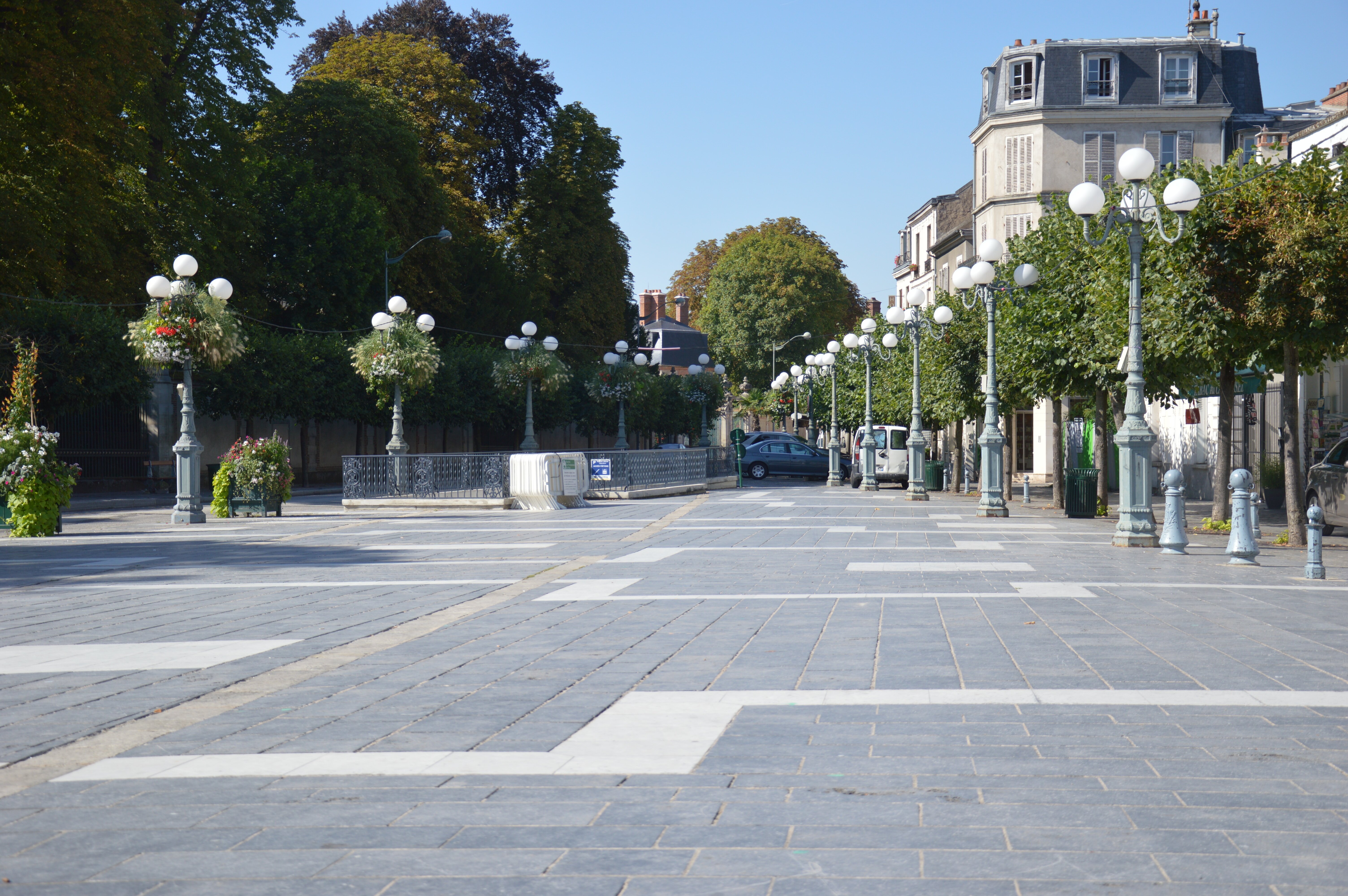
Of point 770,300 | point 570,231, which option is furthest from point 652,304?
point 570,231

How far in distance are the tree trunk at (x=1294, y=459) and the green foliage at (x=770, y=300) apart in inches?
2372

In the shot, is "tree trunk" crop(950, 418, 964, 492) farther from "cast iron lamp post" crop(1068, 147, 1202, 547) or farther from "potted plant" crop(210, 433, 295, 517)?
"cast iron lamp post" crop(1068, 147, 1202, 547)

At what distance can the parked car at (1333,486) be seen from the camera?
62.0 feet

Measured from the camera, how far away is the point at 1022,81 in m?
53.1

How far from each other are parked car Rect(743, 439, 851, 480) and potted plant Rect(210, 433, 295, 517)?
27921mm

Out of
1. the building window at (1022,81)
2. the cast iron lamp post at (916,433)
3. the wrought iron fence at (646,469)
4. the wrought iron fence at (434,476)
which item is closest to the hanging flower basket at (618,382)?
the wrought iron fence at (646,469)

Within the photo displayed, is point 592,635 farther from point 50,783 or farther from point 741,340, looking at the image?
point 741,340

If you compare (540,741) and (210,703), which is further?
(210,703)

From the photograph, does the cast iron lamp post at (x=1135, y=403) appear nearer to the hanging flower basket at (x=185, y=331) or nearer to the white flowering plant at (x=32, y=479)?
the hanging flower basket at (x=185, y=331)

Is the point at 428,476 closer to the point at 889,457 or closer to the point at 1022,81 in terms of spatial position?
the point at 889,457

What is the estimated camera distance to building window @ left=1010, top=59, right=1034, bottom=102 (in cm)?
5281

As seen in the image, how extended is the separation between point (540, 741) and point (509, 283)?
164 feet

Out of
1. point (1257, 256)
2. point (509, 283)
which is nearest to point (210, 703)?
point (1257, 256)

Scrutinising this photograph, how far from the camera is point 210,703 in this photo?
6.47 meters
